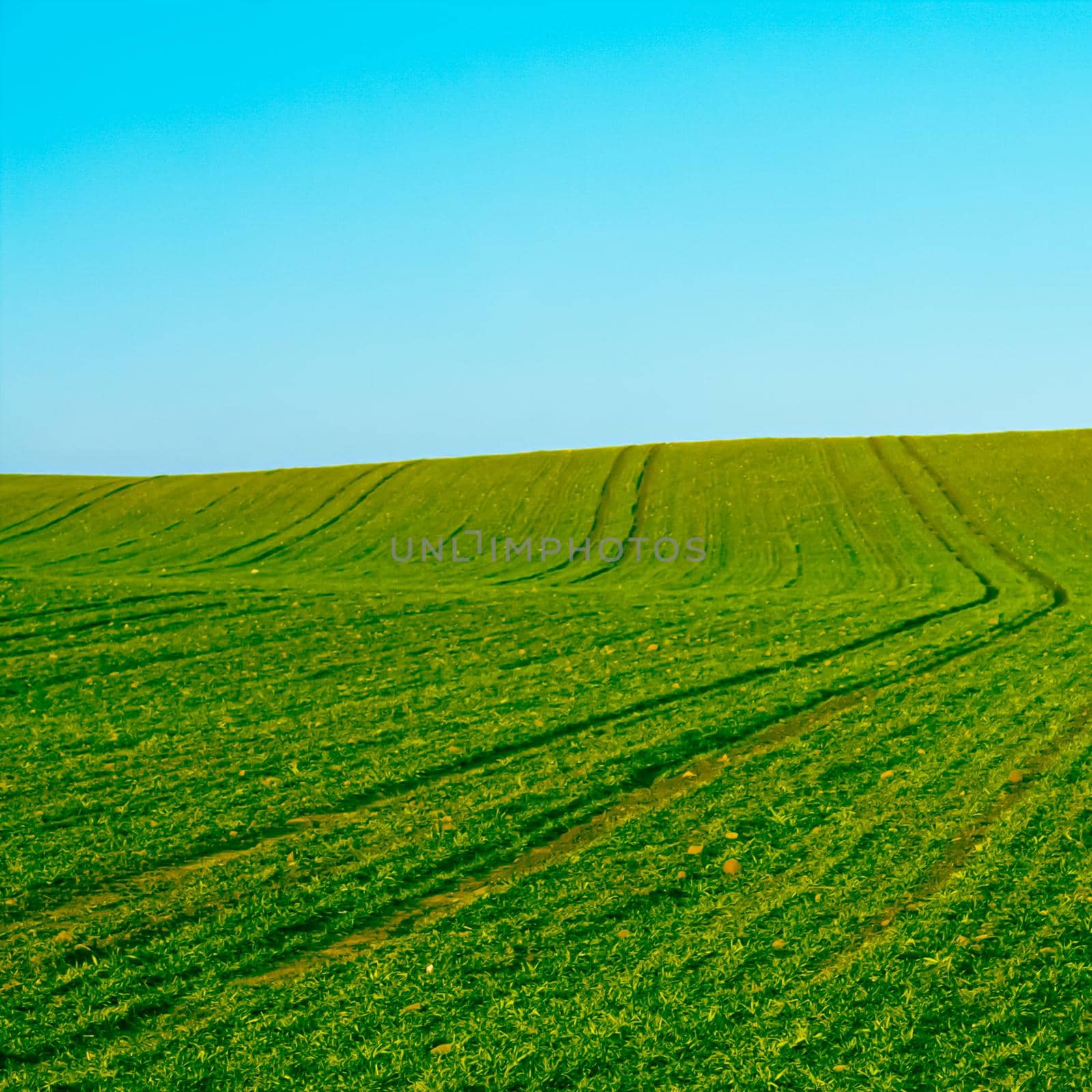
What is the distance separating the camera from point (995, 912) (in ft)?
25.7

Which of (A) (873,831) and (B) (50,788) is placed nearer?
(A) (873,831)

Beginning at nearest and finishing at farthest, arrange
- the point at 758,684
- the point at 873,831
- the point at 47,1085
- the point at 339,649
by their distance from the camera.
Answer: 1. the point at 47,1085
2. the point at 873,831
3. the point at 758,684
4. the point at 339,649

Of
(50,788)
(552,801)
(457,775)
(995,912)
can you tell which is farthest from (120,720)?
(995,912)

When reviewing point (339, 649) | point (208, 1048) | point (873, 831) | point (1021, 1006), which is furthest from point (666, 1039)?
point (339, 649)

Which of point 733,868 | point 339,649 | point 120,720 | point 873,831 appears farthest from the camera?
point 339,649

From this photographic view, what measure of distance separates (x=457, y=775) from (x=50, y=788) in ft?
16.3

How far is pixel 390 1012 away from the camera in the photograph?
6.55 m

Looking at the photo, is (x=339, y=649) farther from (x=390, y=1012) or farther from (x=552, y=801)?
(x=390, y=1012)

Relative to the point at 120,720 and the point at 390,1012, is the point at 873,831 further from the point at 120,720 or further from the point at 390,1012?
the point at 120,720

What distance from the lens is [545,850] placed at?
962 centimetres

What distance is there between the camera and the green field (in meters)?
6.19

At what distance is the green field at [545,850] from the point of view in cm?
619

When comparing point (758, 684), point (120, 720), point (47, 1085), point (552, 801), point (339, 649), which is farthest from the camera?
point (339, 649)

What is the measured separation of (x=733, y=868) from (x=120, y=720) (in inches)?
423
